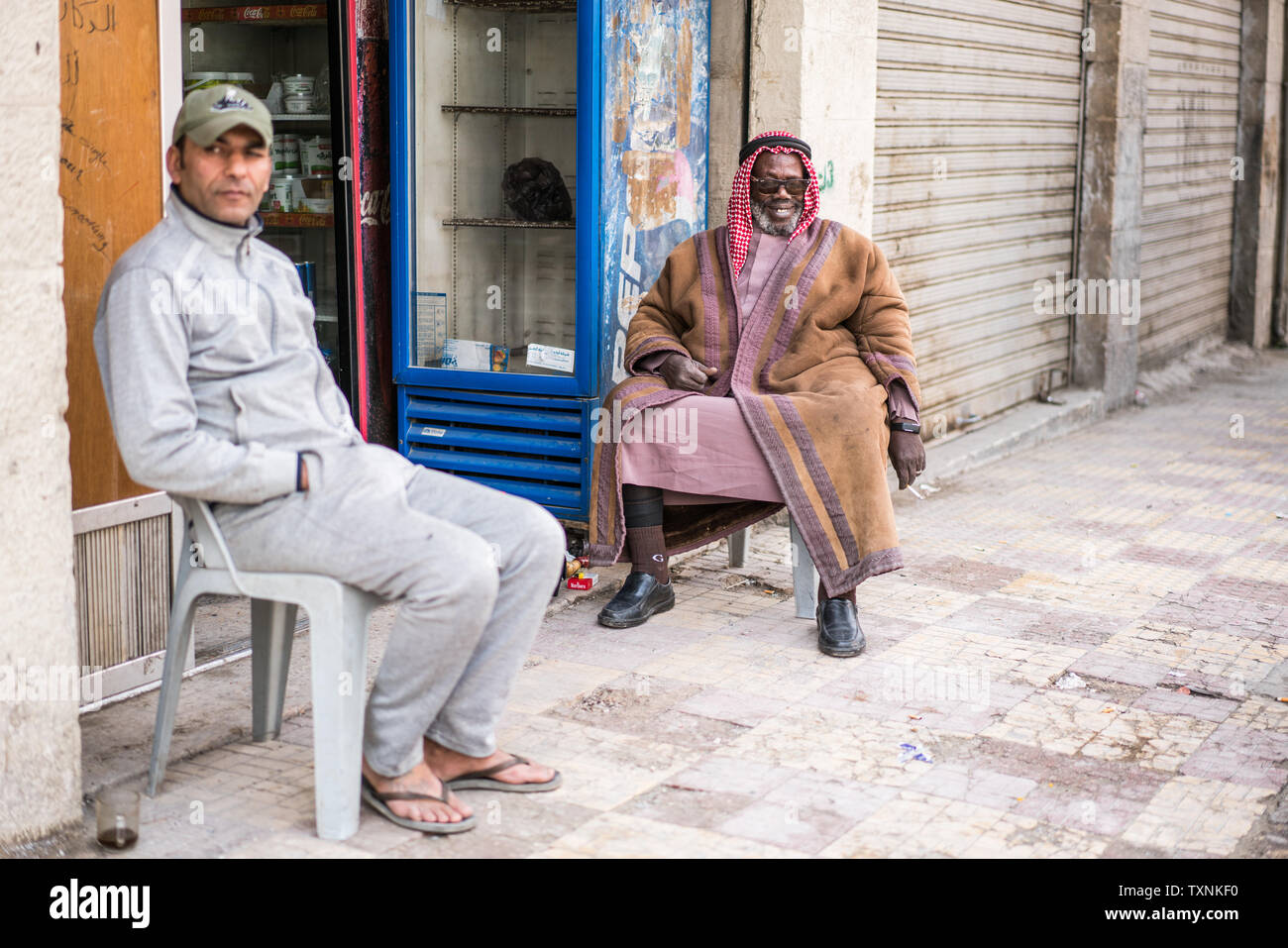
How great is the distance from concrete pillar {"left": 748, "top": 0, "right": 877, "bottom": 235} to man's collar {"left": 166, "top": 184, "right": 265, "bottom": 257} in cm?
307

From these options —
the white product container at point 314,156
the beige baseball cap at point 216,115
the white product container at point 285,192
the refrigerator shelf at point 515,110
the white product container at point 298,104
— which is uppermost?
the white product container at point 298,104

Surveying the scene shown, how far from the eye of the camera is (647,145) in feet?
17.5

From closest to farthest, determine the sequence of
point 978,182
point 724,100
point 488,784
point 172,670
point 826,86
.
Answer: point 172,670 → point 488,784 → point 724,100 → point 826,86 → point 978,182

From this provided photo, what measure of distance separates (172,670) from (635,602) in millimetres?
1846

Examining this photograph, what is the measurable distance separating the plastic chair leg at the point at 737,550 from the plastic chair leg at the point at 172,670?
2.58 m

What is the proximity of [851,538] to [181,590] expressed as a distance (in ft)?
7.08

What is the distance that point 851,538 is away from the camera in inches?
182

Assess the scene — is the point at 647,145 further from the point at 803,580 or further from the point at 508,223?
the point at 803,580

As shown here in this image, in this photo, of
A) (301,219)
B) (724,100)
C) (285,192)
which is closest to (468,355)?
(301,219)

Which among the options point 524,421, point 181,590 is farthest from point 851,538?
point 181,590

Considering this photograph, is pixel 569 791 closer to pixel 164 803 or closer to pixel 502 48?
pixel 164 803

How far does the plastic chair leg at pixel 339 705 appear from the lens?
303 cm

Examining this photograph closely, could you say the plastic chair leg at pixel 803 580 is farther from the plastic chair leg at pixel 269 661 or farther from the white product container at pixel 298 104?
the white product container at pixel 298 104

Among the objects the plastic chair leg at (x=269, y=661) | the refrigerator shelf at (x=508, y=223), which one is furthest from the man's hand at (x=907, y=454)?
the plastic chair leg at (x=269, y=661)
